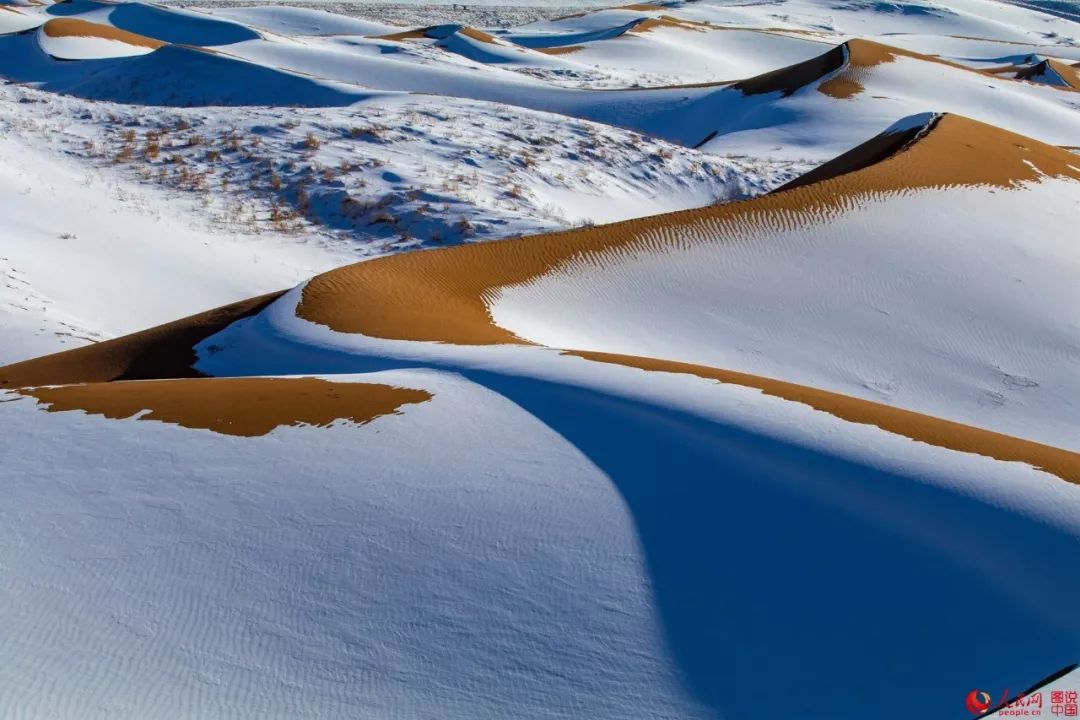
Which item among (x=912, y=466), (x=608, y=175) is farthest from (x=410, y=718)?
(x=608, y=175)

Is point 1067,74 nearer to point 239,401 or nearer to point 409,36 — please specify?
point 409,36

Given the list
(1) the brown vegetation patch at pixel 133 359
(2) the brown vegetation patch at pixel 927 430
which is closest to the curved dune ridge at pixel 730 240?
(2) the brown vegetation patch at pixel 927 430

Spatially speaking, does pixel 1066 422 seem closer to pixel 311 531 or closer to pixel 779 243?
pixel 779 243

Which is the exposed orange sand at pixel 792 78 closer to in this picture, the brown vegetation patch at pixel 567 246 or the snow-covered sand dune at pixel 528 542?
the brown vegetation patch at pixel 567 246

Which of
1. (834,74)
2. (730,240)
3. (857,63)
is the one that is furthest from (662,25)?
(730,240)

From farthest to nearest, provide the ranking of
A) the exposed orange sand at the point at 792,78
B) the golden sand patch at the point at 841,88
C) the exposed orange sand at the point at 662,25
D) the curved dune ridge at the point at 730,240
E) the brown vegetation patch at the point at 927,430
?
the exposed orange sand at the point at 662,25 → the exposed orange sand at the point at 792,78 → the golden sand patch at the point at 841,88 → the curved dune ridge at the point at 730,240 → the brown vegetation patch at the point at 927,430
